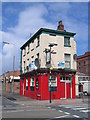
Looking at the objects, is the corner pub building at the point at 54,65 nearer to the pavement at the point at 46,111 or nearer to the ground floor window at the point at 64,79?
the ground floor window at the point at 64,79

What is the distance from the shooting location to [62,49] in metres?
25.3

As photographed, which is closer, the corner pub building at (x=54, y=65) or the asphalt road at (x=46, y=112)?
the asphalt road at (x=46, y=112)

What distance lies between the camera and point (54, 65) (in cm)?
2448

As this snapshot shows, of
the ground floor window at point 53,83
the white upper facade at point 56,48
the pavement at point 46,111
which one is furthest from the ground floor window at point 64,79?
the pavement at point 46,111

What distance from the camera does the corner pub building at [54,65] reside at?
2359cm

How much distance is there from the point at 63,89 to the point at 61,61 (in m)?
3.52

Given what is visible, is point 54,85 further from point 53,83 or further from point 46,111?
point 46,111

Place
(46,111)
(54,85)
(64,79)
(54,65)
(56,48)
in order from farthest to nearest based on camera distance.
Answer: (56,48) → (64,79) → (54,65) → (54,85) → (46,111)

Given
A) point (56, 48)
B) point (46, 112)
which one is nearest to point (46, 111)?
point (46, 112)

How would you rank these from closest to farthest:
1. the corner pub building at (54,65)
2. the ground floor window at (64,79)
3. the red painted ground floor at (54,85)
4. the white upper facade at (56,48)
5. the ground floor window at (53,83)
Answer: the red painted ground floor at (54,85)
the corner pub building at (54,65)
the ground floor window at (53,83)
the white upper facade at (56,48)
the ground floor window at (64,79)

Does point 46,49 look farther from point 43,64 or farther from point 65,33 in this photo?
point 65,33

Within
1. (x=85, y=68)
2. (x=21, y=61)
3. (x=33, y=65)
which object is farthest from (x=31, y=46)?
Answer: (x=85, y=68)

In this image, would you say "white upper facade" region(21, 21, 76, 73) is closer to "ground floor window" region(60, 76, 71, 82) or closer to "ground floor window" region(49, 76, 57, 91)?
"ground floor window" region(60, 76, 71, 82)

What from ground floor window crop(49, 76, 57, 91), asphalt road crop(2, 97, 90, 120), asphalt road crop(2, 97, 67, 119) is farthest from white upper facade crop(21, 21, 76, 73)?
asphalt road crop(2, 97, 67, 119)
